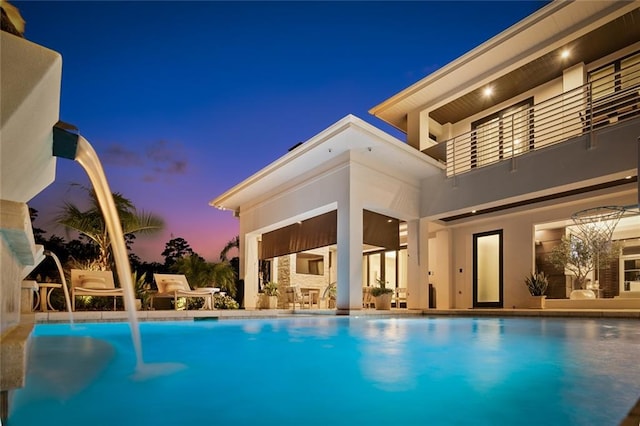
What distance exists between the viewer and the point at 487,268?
543 inches

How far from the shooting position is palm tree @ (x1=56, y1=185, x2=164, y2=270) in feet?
37.7

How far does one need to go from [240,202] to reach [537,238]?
10624 mm

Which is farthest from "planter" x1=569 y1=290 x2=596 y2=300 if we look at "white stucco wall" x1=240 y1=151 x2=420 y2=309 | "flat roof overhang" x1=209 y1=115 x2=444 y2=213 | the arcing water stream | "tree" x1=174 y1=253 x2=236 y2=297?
the arcing water stream

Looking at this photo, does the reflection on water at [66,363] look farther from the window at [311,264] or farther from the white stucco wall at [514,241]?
the window at [311,264]

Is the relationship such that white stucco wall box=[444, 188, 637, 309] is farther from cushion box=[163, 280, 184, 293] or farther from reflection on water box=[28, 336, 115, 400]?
reflection on water box=[28, 336, 115, 400]

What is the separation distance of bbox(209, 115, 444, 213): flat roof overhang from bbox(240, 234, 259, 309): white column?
2601mm

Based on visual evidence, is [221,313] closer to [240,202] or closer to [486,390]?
[240,202]

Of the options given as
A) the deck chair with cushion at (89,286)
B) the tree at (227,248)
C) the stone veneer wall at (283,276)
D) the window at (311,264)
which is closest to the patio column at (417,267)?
the stone veneer wall at (283,276)

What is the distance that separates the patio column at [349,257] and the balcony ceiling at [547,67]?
5.96m

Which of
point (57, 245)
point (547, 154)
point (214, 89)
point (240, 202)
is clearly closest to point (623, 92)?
point (547, 154)

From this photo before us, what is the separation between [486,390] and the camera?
238 centimetres

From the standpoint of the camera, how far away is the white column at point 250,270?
48.3 feet

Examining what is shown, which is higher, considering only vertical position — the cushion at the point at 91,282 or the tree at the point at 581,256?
the tree at the point at 581,256

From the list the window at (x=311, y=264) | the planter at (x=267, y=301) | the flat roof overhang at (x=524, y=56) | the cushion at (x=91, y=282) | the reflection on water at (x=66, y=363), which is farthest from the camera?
the window at (x=311, y=264)
